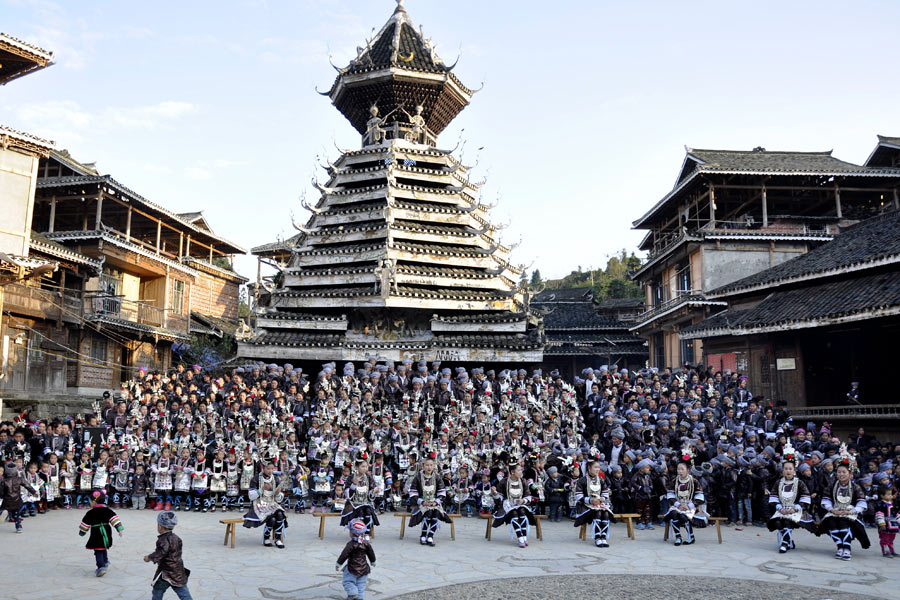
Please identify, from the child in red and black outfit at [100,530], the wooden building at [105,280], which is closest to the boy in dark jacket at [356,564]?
the child in red and black outfit at [100,530]

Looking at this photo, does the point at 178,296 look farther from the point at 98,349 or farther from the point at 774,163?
the point at 774,163

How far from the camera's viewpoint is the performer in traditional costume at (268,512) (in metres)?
13.7

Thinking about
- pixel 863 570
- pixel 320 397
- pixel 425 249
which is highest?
pixel 425 249

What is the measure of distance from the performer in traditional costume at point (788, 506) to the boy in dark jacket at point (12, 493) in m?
16.6

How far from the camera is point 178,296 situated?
119ft

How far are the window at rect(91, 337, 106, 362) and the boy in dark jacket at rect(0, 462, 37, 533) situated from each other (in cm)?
1560

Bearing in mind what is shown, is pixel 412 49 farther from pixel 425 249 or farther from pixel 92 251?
pixel 92 251

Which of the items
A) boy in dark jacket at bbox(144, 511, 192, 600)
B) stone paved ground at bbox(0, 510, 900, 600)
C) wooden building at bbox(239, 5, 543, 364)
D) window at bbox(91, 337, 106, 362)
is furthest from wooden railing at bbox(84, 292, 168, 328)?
boy in dark jacket at bbox(144, 511, 192, 600)

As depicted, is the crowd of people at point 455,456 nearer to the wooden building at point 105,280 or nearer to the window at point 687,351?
the wooden building at point 105,280

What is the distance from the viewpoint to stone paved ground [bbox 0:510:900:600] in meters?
10.2

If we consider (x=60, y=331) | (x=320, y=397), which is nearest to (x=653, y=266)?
(x=320, y=397)

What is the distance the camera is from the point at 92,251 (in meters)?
30.1

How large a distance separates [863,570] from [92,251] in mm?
30396

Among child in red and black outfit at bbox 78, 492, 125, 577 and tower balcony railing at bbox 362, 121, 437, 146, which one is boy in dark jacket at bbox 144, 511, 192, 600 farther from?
tower balcony railing at bbox 362, 121, 437, 146
